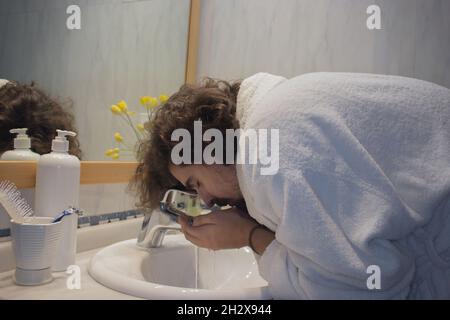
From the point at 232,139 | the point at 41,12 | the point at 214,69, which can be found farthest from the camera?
the point at 214,69

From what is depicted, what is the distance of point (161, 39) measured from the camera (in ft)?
4.50

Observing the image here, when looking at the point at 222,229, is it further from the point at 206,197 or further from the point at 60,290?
the point at 60,290

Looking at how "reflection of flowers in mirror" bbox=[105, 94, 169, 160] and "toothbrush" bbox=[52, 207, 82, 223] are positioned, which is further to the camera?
"reflection of flowers in mirror" bbox=[105, 94, 169, 160]

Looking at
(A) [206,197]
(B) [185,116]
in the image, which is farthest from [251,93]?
(A) [206,197]

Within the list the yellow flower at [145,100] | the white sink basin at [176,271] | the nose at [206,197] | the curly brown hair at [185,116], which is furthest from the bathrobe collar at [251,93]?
the yellow flower at [145,100]

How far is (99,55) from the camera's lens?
1028 mm

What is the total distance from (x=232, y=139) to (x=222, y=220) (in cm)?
16

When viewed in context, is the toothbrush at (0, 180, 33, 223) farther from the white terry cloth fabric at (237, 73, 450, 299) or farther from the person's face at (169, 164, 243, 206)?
the white terry cloth fabric at (237, 73, 450, 299)

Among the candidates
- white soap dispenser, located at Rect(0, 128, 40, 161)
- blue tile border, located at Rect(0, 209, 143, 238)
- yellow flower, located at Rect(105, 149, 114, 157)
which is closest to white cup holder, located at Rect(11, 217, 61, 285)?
white soap dispenser, located at Rect(0, 128, 40, 161)

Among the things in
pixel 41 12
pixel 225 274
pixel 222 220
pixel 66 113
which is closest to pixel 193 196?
pixel 222 220

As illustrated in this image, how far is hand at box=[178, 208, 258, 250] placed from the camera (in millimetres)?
730

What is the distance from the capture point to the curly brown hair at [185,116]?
711mm

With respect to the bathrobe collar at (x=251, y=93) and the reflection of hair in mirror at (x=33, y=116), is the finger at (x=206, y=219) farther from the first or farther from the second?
the reflection of hair in mirror at (x=33, y=116)
